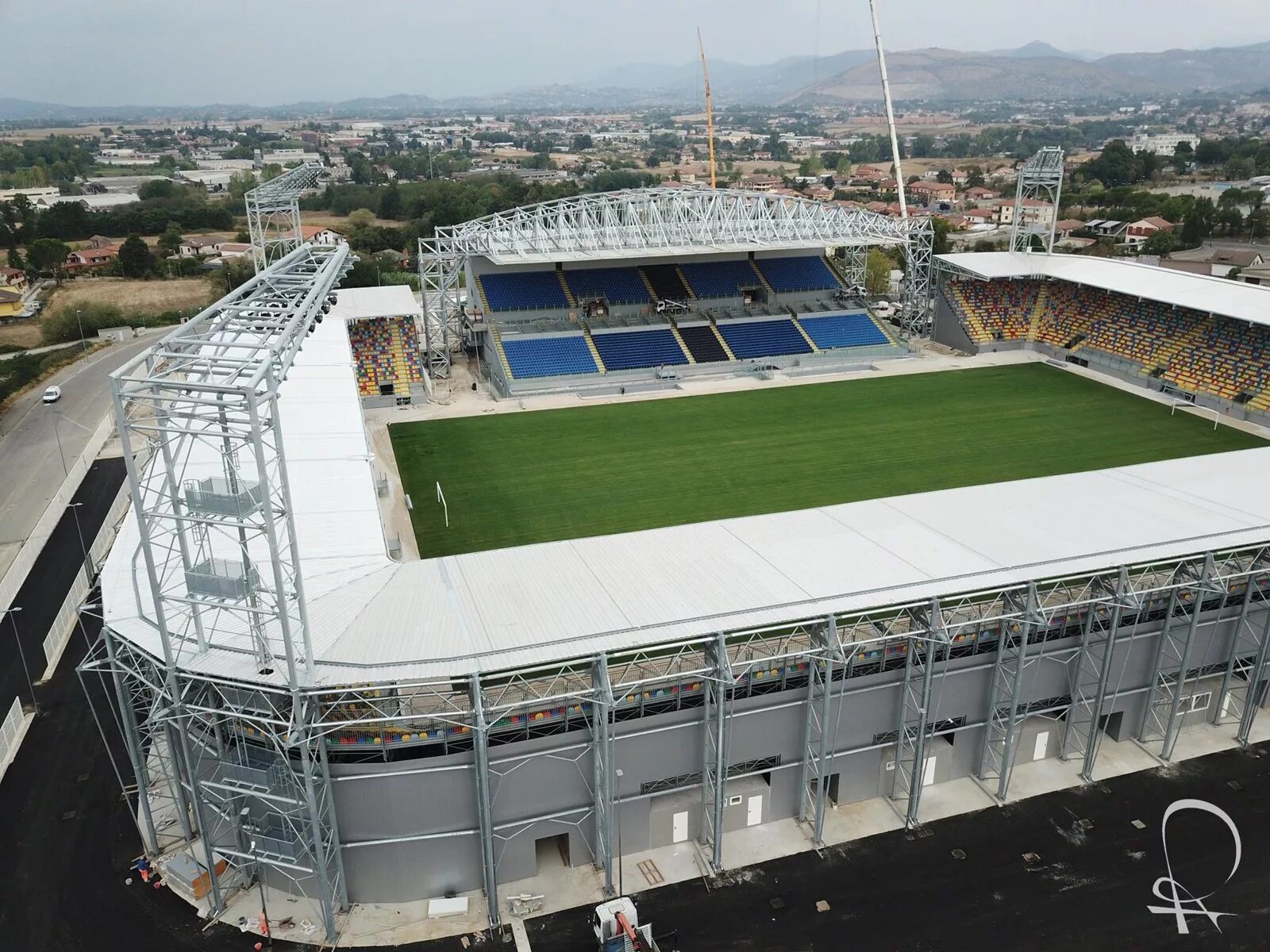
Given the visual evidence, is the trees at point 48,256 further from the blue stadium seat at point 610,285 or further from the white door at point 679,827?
the white door at point 679,827

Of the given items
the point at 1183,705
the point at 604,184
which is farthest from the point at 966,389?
the point at 604,184

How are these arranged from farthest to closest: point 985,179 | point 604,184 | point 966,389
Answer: point 985,179 < point 604,184 < point 966,389

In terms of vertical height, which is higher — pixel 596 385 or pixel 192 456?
pixel 192 456

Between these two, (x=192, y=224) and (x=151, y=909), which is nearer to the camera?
(x=151, y=909)

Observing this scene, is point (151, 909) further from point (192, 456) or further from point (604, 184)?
point (604, 184)

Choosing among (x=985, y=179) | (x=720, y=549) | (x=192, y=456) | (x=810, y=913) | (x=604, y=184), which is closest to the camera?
(x=810, y=913)
